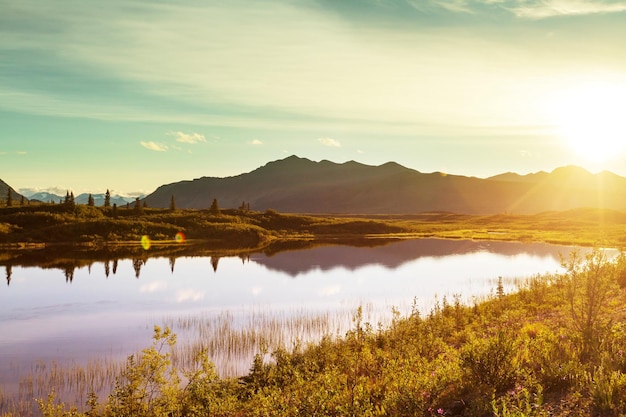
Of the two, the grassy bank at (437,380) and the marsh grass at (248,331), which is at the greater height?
the grassy bank at (437,380)

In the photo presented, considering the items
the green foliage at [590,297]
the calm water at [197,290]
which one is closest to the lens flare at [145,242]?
the calm water at [197,290]

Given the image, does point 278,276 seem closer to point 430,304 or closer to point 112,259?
point 430,304

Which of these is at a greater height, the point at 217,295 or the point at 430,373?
the point at 430,373

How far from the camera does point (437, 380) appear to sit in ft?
36.8

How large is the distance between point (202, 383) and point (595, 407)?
386 inches

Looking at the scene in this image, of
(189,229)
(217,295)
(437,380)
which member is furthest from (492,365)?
(189,229)

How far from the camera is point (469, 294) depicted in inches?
1389

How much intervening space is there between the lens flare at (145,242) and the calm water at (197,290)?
17742 millimetres

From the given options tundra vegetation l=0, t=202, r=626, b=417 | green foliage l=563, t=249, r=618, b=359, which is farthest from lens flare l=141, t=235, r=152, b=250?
green foliage l=563, t=249, r=618, b=359

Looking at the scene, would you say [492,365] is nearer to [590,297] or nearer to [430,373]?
[430,373]

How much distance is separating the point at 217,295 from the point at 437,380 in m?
28.0

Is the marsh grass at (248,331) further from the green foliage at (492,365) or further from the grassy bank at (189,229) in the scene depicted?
the grassy bank at (189,229)

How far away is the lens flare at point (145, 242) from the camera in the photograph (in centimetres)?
7905

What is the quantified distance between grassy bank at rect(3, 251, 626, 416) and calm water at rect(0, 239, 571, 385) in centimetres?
720
